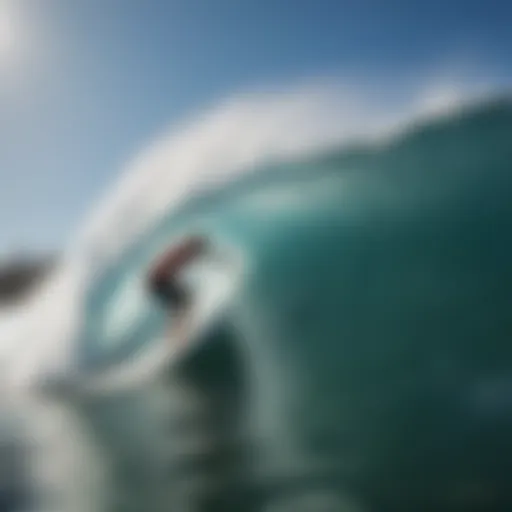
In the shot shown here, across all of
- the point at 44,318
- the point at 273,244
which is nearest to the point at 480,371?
the point at 273,244

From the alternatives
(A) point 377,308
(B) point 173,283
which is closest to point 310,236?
(A) point 377,308

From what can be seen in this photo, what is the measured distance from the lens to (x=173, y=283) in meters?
1.84

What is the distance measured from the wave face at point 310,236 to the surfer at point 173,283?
0.10 feet

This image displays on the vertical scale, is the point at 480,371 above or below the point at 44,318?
below

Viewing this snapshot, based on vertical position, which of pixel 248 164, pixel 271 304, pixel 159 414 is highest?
pixel 248 164

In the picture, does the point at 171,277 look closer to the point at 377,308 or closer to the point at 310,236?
the point at 310,236

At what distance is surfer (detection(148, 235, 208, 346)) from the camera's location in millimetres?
1824

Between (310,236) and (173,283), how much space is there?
1.09 feet

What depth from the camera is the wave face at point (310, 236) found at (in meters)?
1.77

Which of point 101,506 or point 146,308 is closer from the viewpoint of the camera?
point 101,506

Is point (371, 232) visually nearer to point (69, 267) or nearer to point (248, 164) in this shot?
point (248, 164)

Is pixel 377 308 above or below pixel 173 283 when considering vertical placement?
below

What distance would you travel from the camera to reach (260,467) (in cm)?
171

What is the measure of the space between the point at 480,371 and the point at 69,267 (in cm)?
90
